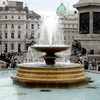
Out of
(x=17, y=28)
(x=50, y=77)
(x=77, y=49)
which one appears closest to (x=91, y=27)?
(x=77, y=49)

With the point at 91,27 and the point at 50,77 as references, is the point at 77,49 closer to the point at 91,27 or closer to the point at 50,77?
the point at 91,27

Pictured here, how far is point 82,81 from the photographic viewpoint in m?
17.7

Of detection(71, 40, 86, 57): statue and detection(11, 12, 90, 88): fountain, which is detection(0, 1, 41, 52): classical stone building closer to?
detection(71, 40, 86, 57): statue

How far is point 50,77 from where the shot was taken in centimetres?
1692

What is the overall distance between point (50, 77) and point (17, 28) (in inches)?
Result: 3667

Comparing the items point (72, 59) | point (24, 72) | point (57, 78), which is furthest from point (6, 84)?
point (72, 59)

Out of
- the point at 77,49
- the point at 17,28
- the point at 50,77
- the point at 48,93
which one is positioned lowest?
the point at 48,93

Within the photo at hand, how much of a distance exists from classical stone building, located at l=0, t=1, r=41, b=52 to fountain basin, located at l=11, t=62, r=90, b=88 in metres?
88.9

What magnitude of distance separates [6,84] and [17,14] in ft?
290

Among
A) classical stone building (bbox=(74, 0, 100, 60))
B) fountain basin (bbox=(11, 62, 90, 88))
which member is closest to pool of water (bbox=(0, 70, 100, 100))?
fountain basin (bbox=(11, 62, 90, 88))

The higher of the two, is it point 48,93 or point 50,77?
point 50,77

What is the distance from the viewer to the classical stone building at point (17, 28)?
106250mm

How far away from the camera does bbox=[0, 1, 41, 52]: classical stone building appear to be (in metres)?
106

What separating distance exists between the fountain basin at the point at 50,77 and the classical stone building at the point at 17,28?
8886cm
